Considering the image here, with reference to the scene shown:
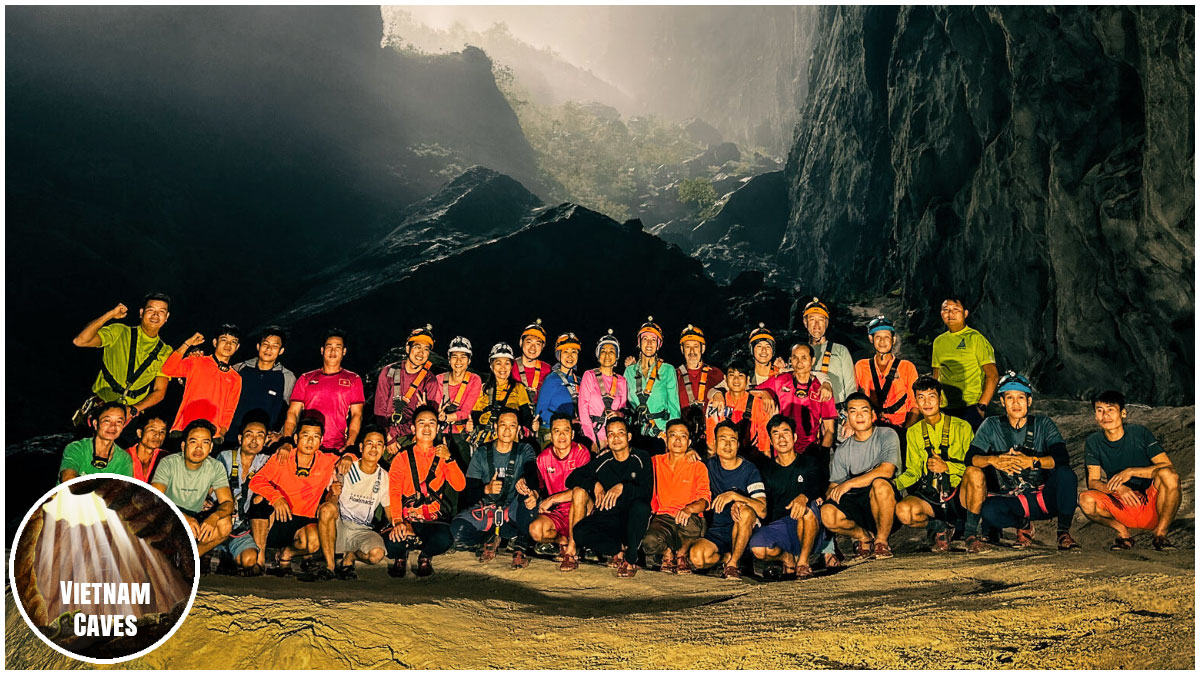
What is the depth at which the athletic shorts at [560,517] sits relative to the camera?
6.21m

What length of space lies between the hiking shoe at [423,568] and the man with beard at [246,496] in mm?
1330

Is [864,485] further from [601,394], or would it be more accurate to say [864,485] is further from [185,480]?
[185,480]

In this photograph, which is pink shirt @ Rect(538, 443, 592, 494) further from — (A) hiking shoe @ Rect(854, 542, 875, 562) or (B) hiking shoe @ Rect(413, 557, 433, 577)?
(A) hiking shoe @ Rect(854, 542, 875, 562)

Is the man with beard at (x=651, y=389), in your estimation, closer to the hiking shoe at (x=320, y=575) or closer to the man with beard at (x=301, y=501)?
the man with beard at (x=301, y=501)

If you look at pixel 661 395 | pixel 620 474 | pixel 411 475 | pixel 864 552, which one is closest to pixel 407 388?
pixel 411 475

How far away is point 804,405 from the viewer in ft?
22.4

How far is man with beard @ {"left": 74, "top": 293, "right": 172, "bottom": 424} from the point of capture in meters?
7.02

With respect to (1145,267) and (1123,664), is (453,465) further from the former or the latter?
(1145,267)

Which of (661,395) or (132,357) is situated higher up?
(132,357)

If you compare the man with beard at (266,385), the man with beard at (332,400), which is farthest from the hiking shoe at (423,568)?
the man with beard at (266,385)

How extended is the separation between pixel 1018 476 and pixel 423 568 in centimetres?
542

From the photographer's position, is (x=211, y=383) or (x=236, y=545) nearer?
(x=236, y=545)

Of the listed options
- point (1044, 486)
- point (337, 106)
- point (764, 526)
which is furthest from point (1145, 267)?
point (337, 106)

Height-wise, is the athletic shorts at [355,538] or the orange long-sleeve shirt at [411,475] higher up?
the orange long-sleeve shirt at [411,475]
